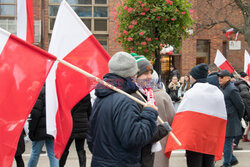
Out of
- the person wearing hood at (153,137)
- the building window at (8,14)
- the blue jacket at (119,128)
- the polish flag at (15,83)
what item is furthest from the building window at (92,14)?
the blue jacket at (119,128)

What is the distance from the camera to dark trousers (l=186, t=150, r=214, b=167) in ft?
12.6

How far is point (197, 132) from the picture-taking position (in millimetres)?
3830

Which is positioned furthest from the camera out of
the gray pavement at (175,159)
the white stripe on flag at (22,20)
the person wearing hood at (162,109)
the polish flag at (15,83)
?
the gray pavement at (175,159)

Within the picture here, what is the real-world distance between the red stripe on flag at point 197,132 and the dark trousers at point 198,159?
0.31ft

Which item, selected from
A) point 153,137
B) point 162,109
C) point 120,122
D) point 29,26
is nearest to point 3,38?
point 120,122

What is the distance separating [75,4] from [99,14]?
1226 mm

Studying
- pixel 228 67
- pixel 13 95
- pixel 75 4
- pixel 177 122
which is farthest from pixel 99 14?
pixel 13 95

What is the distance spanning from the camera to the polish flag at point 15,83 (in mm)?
2551

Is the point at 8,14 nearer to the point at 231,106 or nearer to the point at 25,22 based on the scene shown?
the point at 25,22

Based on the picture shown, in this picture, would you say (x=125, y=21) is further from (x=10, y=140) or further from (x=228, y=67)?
(x=10, y=140)

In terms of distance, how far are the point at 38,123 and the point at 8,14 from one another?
11.4 m

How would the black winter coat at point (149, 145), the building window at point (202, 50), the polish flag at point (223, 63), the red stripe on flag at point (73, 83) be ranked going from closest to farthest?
the black winter coat at point (149, 145) < the red stripe on flag at point (73, 83) < the polish flag at point (223, 63) < the building window at point (202, 50)

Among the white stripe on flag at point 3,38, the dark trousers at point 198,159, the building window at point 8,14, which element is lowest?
the dark trousers at point 198,159

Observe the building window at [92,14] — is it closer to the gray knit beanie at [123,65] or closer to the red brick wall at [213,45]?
the red brick wall at [213,45]
